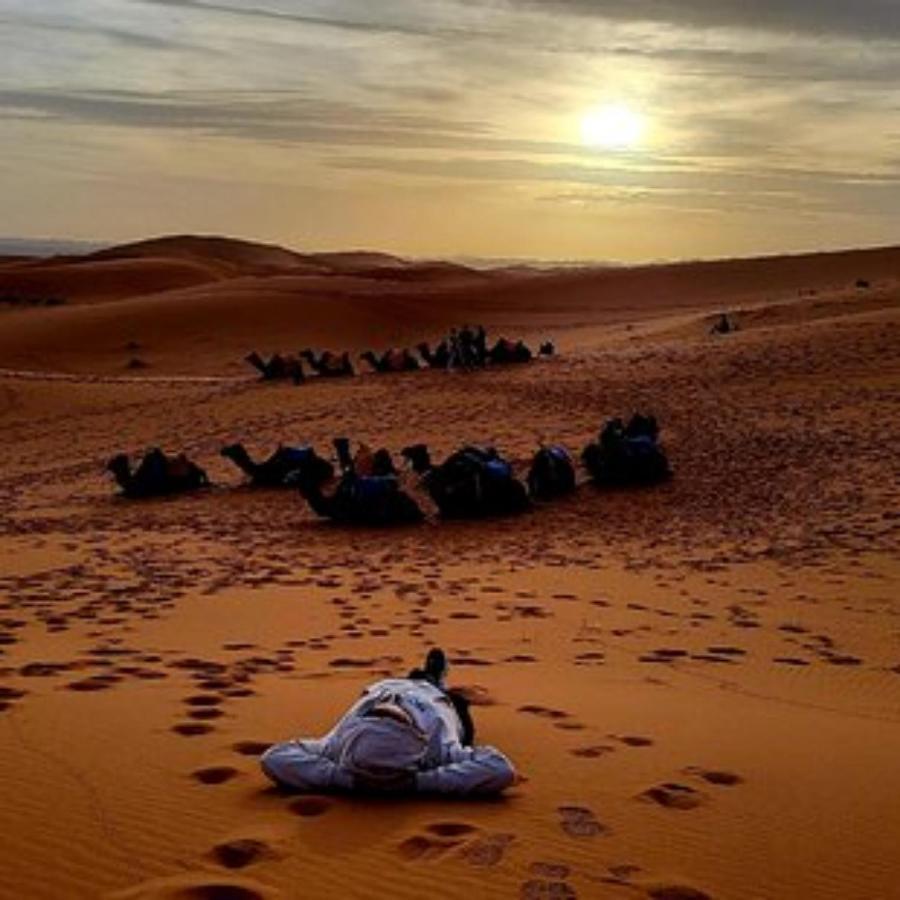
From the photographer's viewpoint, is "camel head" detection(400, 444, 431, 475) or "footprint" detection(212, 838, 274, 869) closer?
"footprint" detection(212, 838, 274, 869)

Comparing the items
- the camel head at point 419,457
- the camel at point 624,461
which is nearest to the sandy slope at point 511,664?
the camel at point 624,461

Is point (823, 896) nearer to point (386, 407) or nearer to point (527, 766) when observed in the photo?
point (527, 766)

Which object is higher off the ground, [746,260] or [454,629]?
[746,260]

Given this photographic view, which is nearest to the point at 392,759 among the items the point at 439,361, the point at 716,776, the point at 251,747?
the point at 251,747

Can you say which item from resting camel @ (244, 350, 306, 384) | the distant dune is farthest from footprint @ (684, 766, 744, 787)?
the distant dune

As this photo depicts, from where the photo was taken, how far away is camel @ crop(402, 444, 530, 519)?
1416cm

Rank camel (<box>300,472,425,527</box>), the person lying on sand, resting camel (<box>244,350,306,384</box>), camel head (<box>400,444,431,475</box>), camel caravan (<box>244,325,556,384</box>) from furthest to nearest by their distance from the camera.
Answer: resting camel (<box>244,350,306,384</box>), camel caravan (<box>244,325,556,384</box>), camel head (<box>400,444,431,475</box>), camel (<box>300,472,425,527</box>), the person lying on sand

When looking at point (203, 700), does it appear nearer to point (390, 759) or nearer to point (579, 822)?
point (390, 759)

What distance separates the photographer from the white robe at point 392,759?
508 centimetres

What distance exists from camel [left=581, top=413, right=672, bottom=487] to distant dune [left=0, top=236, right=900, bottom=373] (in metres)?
18.4

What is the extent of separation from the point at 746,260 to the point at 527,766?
2749 inches

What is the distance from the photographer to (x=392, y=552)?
12641 mm

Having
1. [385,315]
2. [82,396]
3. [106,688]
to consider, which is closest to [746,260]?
[385,315]

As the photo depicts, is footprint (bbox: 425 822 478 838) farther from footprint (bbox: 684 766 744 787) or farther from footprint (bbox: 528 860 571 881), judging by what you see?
footprint (bbox: 684 766 744 787)
